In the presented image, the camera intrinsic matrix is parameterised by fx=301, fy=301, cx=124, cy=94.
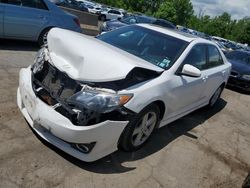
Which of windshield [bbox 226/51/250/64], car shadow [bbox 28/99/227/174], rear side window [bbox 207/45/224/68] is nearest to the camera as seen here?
car shadow [bbox 28/99/227/174]

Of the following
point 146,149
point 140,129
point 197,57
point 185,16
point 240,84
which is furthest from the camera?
point 185,16

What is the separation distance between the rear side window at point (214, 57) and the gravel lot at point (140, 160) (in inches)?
44.8

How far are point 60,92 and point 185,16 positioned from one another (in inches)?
2887

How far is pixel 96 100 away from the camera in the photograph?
323cm

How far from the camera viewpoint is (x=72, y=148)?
11.1 feet

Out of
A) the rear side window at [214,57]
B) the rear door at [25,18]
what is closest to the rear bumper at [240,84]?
the rear side window at [214,57]

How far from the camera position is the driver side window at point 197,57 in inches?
188

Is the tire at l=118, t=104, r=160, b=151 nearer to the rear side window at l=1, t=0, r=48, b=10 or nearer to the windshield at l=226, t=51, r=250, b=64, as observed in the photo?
the rear side window at l=1, t=0, r=48, b=10

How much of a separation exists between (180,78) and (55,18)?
5.08m

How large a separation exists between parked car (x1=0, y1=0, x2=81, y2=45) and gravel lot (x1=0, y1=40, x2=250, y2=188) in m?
1.79

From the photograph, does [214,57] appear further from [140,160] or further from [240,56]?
[240,56]

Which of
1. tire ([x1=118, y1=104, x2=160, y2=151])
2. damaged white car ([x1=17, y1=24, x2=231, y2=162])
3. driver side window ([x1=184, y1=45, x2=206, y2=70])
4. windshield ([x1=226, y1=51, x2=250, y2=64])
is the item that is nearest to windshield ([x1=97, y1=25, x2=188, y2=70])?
damaged white car ([x1=17, y1=24, x2=231, y2=162])

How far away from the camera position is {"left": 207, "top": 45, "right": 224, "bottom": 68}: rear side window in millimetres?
5828

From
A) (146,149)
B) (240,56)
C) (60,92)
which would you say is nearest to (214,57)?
(146,149)
